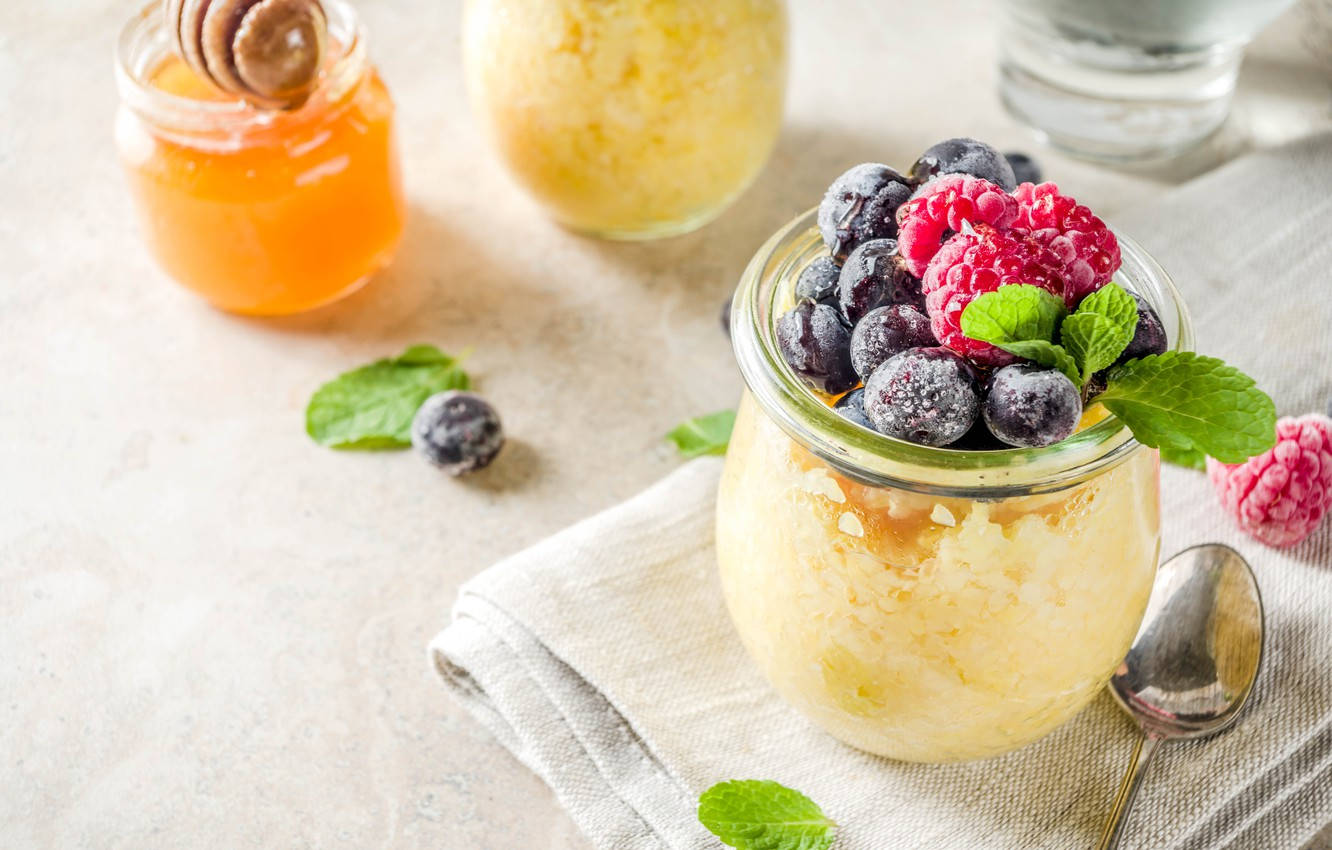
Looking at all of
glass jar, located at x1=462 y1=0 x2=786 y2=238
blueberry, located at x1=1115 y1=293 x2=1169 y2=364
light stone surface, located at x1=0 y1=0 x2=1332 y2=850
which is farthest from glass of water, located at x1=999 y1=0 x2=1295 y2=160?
blueberry, located at x1=1115 y1=293 x2=1169 y2=364

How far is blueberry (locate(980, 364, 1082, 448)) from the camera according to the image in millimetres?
672

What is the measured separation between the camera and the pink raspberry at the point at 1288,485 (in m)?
1.03

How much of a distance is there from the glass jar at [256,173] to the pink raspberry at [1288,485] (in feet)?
2.87

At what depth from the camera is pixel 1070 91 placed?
155 cm

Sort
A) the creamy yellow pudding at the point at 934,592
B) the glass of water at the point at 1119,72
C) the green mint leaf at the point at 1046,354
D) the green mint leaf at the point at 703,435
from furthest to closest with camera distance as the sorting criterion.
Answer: the glass of water at the point at 1119,72, the green mint leaf at the point at 703,435, the creamy yellow pudding at the point at 934,592, the green mint leaf at the point at 1046,354

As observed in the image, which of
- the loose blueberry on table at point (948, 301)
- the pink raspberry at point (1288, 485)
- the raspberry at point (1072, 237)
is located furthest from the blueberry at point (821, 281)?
the pink raspberry at point (1288, 485)

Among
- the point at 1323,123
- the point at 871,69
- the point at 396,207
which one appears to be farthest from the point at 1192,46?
the point at 396,207

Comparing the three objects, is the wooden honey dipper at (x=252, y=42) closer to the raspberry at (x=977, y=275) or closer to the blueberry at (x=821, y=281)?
the blueberry at (x=821, y=281)

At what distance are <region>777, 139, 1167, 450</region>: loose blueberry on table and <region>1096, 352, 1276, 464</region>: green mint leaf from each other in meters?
0.03

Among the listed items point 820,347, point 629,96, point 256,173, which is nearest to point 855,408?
point 820,347

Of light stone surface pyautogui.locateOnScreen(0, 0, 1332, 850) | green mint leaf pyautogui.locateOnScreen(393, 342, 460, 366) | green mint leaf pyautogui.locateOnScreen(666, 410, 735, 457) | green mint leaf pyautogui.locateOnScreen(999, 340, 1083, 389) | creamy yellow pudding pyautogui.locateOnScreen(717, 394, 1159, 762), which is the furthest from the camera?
green mint leaf pyautogui.locateOnScreen(393, 342, 460, 366)

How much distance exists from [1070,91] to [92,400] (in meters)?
1.16

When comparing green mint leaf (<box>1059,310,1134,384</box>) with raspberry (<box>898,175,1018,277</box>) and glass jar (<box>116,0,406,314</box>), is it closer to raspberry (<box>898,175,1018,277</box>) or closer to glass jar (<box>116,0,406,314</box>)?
raspberry (<box>898,175,1018,277</box>)

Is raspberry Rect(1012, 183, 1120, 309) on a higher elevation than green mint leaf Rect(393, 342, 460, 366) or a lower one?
higher
